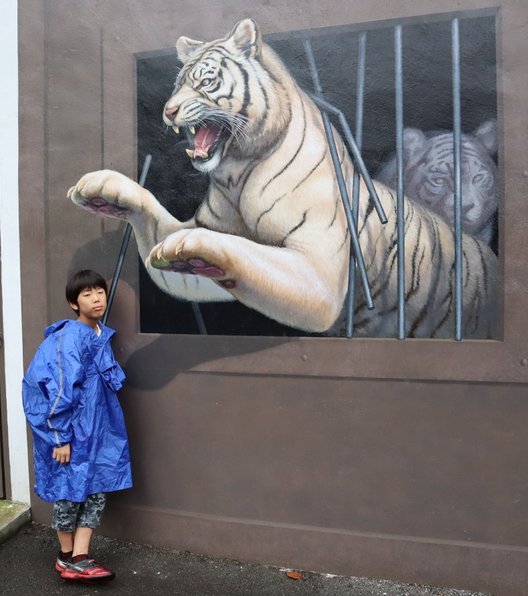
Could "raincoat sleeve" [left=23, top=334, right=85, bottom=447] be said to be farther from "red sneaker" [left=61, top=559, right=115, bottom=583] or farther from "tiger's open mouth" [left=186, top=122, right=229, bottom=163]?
"tiger's open mouth" [left=186, top=122, right=229, bottom=163]

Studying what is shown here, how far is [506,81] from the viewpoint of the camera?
2.93 m

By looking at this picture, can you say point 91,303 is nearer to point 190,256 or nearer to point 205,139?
point 190,256

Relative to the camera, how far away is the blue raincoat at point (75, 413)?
9.95 feet

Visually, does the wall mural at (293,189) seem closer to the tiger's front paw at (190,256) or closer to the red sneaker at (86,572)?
the tiger's front paw at (190,256)

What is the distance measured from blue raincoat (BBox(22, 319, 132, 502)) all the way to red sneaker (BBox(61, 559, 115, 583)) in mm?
396

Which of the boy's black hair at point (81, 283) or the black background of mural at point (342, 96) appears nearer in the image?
the black background of mural at point (342, 96)

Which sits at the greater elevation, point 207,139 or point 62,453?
point 207,139

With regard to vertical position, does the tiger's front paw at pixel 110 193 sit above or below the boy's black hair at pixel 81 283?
above

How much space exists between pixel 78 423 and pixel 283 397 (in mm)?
1155

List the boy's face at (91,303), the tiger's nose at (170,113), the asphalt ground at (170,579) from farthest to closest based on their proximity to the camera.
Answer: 1. the tiger's nose at (170,113)
2. the boy's face at (91,303)
3. the asphalt ground at (170,579)

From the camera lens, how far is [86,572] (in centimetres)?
312

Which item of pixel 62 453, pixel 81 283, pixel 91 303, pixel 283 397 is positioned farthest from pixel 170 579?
pixel 81 283

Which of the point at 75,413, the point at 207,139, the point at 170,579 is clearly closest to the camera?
the point at 75,413

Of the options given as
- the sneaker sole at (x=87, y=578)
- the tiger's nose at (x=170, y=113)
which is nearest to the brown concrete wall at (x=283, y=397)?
the tiger's nose at (x=170, y=113)
